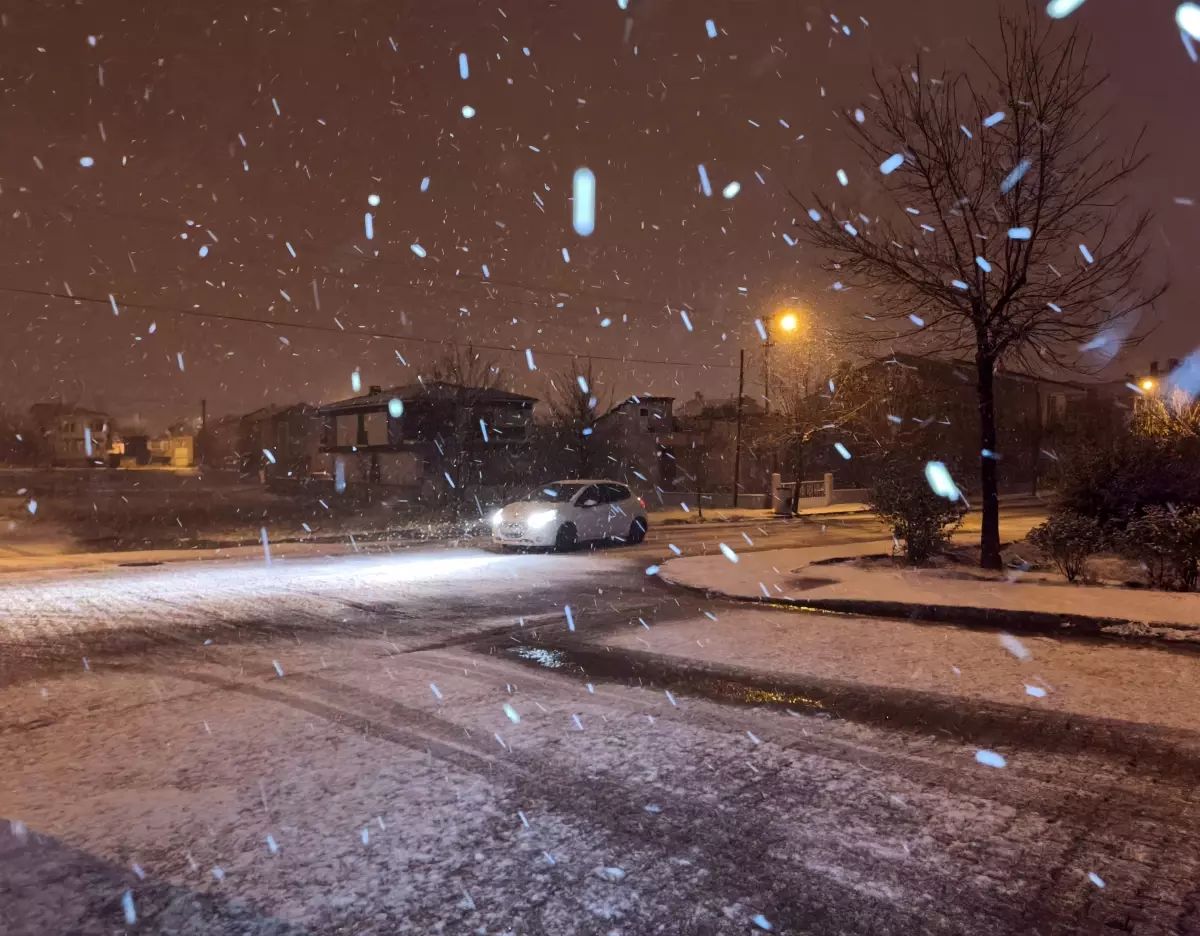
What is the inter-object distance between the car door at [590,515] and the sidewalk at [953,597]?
456cm

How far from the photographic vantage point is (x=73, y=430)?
122312 mm

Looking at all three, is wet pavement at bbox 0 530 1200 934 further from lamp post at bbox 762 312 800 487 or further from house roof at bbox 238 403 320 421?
house roof at bbox 238 403 320 421

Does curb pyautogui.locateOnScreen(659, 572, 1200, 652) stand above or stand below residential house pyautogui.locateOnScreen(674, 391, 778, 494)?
below

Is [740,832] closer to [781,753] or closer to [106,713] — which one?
[781,753]

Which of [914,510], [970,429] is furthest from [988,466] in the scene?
[970,429]

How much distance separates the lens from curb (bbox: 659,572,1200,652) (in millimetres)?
8672

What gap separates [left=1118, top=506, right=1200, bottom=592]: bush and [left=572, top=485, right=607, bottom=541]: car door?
426 inches

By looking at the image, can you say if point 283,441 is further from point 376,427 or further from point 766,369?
point 766,369

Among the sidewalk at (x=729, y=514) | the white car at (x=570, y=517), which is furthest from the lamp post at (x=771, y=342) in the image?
the white car at (x=570, y=517)

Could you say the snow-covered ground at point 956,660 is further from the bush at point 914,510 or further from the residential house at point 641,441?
the residential house at point 641,441

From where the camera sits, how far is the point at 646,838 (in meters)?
3.91

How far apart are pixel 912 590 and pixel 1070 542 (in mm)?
3059

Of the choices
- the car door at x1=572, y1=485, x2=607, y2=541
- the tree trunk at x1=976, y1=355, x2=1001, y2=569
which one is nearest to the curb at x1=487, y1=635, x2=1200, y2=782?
the tree trunk at x1=976, y1=355, x2=1001, y2=569

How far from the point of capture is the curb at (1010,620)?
867 cm
